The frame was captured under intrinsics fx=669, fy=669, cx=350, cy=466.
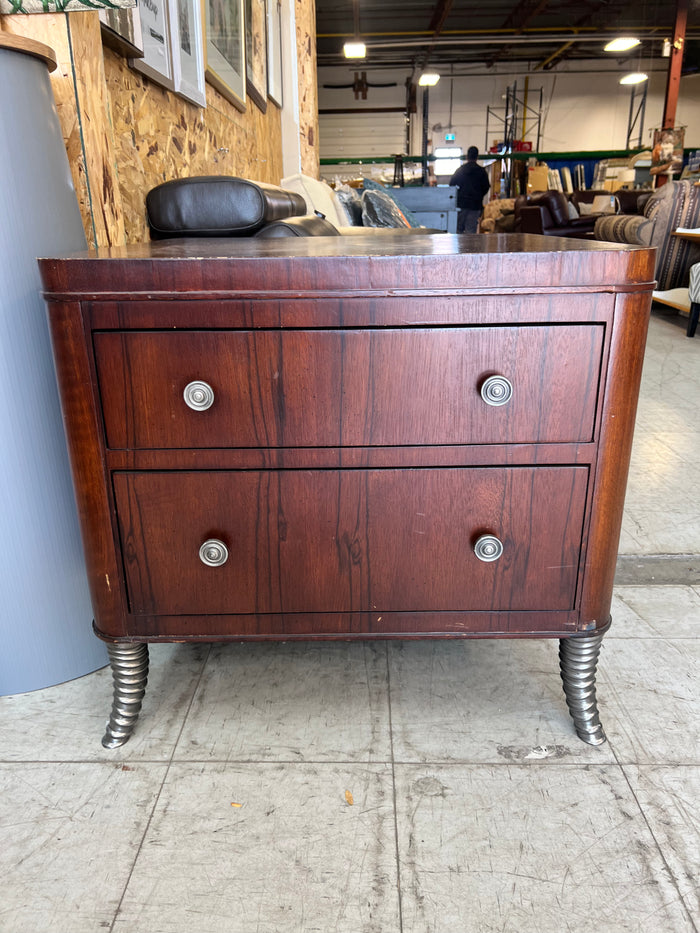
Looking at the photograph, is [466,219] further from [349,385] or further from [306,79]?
[349,385]

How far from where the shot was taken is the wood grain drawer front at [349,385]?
921 mm

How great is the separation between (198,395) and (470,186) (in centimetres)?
922

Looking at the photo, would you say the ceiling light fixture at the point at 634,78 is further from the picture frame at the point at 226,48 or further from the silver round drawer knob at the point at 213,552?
the silver round drawer knob at the point at 213,552

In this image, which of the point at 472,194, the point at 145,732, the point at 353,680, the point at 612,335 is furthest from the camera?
the point at 472,194

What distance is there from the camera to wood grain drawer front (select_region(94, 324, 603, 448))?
92cm

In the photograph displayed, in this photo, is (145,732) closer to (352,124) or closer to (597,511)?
(597,511)

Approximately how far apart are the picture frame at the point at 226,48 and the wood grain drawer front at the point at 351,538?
208 cm

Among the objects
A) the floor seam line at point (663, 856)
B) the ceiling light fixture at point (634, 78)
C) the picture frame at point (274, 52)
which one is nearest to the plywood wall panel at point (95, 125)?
the floor seam line at point (663, 856)

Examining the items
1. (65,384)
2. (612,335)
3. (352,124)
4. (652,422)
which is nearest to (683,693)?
(612,335)

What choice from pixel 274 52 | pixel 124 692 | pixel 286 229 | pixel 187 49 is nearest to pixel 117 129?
pixel 286 229

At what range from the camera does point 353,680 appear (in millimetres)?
1277

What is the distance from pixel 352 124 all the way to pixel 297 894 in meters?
16.5

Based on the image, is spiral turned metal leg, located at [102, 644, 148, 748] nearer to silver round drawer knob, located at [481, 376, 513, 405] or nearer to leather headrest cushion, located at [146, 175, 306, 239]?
silver round drawer knob, located at [481, 376, 513, 405]

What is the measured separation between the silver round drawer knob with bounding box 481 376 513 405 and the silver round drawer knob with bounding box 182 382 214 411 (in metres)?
0.38
